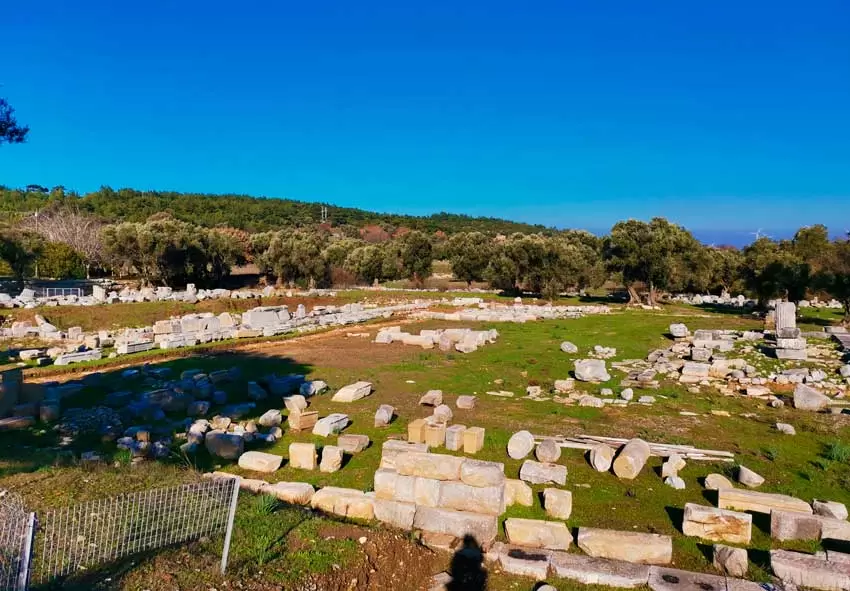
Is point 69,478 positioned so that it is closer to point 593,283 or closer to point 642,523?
point 642,523

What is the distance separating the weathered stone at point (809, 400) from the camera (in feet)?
43.3

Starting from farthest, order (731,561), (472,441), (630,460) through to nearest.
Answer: (472,441), (630,460), (731,561)

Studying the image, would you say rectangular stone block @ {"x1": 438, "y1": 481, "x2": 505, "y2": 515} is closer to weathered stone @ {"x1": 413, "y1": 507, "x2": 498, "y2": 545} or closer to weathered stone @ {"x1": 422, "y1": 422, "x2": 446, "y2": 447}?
weathered stone @ {"x1": 413, "y1": 507, "x2": 498, "y2": 545}

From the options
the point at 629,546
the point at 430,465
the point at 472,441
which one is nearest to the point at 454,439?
the point at 472,441

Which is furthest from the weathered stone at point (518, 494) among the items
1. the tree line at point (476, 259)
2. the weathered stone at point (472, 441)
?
the tree line at point (476, 259)

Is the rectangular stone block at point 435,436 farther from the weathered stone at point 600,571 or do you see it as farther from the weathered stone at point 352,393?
the weathered stone at point 352,393

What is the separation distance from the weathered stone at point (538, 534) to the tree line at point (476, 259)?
2600 cm

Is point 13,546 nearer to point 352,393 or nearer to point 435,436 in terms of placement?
point 435,436

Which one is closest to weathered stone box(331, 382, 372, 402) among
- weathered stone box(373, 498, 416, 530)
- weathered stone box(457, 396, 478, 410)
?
weathered stone box(457, 396, 478, 410)

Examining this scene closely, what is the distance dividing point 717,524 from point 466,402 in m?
6.96

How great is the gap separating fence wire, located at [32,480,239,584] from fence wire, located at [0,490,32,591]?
23 centimetres

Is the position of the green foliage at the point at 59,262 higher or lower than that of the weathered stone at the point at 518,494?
higher

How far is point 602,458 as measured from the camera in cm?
945

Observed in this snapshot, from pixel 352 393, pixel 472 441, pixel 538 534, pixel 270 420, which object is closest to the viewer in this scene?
pixel 538 534
